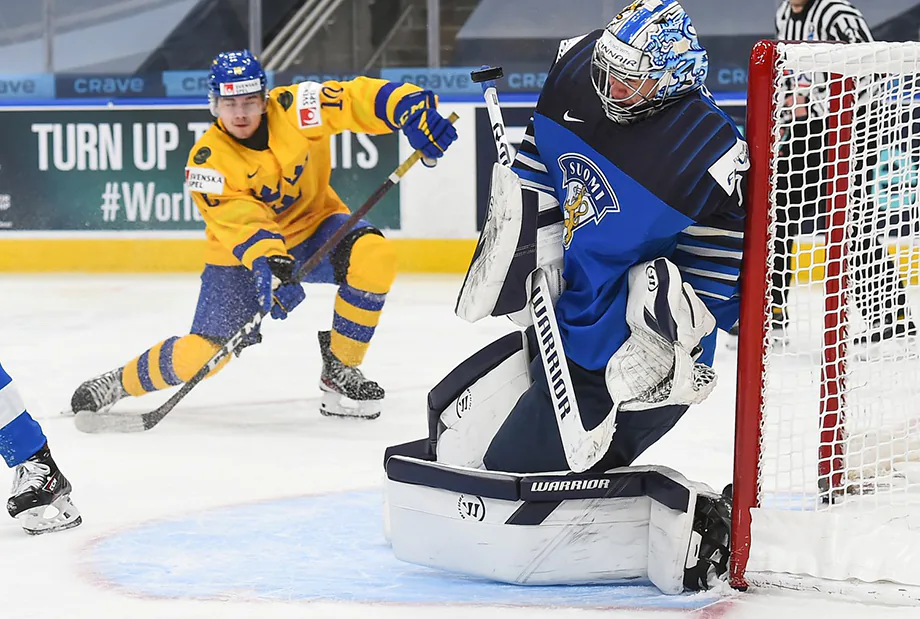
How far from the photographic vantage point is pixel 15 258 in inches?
237

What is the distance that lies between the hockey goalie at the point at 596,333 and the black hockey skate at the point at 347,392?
1171 mm

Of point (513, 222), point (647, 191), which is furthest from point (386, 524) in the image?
point (647, 191)

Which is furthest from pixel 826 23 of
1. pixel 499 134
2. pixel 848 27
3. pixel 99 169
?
pixel 99 169

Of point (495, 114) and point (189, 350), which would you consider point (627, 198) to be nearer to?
point (495, 114)

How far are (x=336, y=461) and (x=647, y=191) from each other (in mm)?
1216

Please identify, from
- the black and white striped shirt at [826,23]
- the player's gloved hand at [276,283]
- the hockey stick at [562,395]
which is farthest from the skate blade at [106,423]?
the black and white striped shirt at [826,23]

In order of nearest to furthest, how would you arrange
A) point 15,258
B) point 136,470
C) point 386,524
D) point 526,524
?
point 526,524 → point 386,524 → point 136,470 → point 15,258

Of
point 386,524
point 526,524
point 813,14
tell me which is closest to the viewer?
point 526,524

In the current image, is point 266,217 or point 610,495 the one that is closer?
point 610,495

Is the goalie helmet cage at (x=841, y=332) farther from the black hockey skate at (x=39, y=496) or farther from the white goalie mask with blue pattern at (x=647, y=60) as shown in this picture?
the black hockey skate at (x=39, y=496)

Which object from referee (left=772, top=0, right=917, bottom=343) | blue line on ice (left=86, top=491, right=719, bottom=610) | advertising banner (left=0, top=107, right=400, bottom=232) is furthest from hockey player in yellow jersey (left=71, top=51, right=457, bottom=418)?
advertising banner (left=0, top=107, right=400, bottom=232)

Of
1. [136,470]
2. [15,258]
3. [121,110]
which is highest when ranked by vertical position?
[121,110]

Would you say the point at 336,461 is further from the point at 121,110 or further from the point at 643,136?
the point at 121,110

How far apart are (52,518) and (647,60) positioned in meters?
1.28
